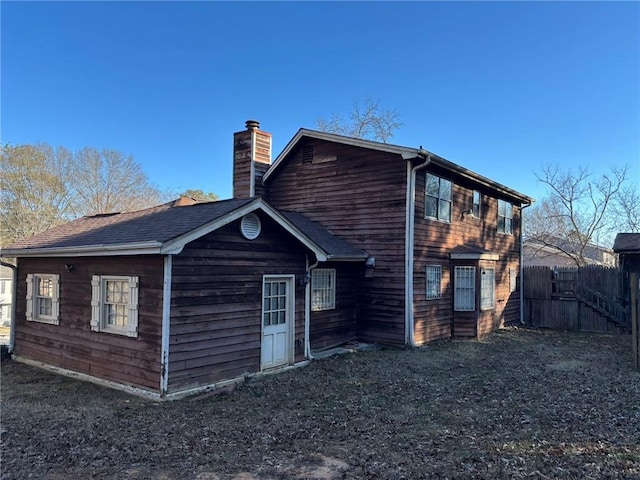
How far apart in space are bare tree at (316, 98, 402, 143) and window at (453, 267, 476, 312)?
1933cm

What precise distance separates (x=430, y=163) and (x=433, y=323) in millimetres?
4494

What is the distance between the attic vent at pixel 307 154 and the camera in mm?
14047

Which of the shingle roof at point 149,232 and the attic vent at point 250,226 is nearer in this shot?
the shingle roof at point 149,232

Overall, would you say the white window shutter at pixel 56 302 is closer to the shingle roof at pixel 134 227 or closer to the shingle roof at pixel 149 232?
the shingle roof at pixel 149 232

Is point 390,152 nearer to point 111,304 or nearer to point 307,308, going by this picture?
point 307,308

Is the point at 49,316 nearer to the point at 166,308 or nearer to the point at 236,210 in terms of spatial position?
the point at 166,308

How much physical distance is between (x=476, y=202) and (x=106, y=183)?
95.4 feet

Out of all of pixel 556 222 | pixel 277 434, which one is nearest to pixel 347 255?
pixel 277 434

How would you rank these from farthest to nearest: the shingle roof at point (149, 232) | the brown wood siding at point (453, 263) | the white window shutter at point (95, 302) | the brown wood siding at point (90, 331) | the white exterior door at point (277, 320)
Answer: the brown wood siding at point (453, 263)
the white exterior door at point (277, 320)
the white window shutter at point (95, 302)
the brown wood siding at point (90, 331)
the shingle roof at point (149, 232)

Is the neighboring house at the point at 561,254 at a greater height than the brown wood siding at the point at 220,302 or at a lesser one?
greater

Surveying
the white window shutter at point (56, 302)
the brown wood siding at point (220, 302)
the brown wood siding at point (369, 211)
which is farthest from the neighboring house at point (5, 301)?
the brown wood siding at point (220, 302)

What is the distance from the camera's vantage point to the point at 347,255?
11.5m

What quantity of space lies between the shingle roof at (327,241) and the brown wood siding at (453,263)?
173 cm

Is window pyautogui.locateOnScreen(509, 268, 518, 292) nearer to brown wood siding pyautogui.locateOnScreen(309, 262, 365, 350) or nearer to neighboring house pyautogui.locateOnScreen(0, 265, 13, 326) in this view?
brown wood siding pyautogui.locateOnScreen(309, 262, 365, 350)
